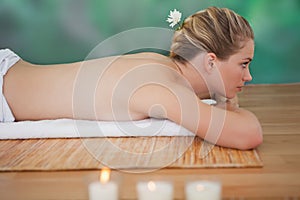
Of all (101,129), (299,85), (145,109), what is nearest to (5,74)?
(101,129)

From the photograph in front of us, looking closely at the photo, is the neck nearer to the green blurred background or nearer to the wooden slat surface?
the wooden slat surface

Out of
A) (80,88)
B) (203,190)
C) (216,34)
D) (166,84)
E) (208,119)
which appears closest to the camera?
(203,190)

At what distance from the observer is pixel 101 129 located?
2.46m

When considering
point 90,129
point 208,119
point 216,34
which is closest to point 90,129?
point 90,129

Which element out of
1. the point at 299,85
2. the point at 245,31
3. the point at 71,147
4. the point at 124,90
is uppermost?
the point at 245,31

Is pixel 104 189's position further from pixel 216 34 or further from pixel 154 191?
pixel 216 34

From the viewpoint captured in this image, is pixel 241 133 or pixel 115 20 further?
pixel 115 20

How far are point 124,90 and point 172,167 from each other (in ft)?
1.69

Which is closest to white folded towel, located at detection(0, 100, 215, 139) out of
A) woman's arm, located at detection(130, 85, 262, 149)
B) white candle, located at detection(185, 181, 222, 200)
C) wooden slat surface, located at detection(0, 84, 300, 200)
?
woman's arm, located at detection(130, 85, 262, 149)

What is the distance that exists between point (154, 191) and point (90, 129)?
39.8 inches

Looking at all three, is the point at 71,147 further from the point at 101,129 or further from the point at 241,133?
the point at 241,133

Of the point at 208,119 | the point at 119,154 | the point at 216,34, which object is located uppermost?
the point at 216,34

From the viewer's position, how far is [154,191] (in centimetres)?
149

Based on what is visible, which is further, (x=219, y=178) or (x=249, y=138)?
(x=249, y=138)
